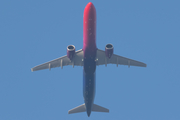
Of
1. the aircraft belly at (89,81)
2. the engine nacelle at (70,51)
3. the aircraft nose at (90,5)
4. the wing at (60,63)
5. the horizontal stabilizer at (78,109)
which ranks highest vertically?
the aircraft nose at (90,5)

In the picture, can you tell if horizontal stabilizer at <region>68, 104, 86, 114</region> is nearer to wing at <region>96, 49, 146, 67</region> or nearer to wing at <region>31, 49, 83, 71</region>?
wing at <region>31, 49, 83, 71</region>

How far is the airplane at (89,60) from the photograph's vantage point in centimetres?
5247

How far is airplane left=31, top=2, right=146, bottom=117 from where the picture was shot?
172 ft

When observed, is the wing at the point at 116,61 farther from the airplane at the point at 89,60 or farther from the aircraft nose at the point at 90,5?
the aircraft nose at the point at 90,5

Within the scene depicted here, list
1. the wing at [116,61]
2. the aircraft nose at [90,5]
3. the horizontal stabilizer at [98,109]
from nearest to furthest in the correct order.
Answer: the aircraft nose at [90,5] < the wing at [116,61] < the horizontal stabilizer at [98,109]

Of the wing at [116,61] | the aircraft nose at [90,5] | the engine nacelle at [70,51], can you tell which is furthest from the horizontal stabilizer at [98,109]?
the aircraft nose at [90,5]

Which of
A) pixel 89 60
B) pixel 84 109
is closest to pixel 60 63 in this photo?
pixel 89 60

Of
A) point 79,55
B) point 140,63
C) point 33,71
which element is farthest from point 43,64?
point 140,63

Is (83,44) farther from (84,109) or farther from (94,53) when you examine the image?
(84,109)

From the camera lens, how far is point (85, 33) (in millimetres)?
52875

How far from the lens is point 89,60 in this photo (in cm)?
5456

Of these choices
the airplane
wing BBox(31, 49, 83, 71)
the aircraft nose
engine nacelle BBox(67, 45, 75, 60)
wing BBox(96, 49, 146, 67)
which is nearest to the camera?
the aircraft nose

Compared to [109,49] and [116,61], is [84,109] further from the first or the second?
[109,49]

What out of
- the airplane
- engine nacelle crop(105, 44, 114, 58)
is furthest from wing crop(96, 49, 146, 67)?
engine nacelle crop(105, 44, 114, 58)
